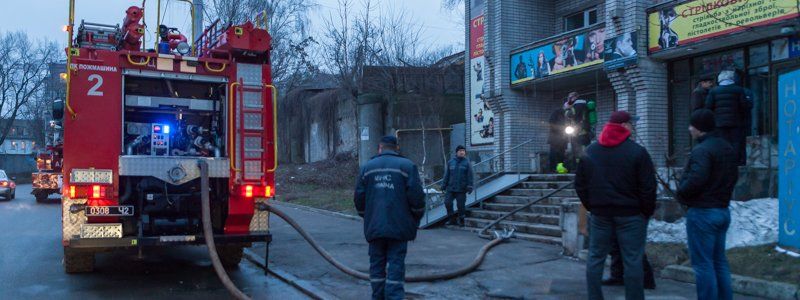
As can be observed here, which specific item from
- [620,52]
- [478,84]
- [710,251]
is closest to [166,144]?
[710,251]

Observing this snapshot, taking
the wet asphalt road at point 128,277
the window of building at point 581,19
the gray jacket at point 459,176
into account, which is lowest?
the wet asphalt road at point 128,277

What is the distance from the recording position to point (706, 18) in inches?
440

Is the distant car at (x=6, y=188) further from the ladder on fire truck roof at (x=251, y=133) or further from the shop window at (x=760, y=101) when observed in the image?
the shop window at (x=760, y=101)

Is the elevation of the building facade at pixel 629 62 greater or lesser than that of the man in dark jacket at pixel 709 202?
greater

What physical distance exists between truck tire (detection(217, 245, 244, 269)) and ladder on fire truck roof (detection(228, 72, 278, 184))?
163cm

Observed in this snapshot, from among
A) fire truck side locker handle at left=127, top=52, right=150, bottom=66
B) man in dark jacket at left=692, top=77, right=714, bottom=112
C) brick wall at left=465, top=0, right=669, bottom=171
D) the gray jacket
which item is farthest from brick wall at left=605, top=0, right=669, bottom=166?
fire truck side locker handle at left=127, top=52, right=150, bottom=66

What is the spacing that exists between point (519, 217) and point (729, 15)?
5000 millimetres

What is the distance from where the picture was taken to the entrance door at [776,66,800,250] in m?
6.75

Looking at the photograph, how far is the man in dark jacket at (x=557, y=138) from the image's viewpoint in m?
12.6

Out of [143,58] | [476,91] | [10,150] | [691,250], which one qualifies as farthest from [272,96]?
[10,150]

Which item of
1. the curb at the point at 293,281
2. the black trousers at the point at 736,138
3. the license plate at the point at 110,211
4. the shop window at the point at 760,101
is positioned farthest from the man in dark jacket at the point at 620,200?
the shop window at the point at 760,101

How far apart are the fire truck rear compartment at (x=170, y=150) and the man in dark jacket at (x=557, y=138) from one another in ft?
22.7

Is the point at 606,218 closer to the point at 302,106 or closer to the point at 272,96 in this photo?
the point at 272,96

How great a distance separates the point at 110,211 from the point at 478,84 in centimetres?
1238
